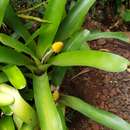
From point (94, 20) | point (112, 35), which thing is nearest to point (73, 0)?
point (94, 20)

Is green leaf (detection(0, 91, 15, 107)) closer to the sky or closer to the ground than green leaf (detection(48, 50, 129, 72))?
closer to the sky

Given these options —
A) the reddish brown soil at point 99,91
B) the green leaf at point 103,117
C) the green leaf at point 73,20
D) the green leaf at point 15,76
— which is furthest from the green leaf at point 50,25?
the reddish brown soil at point 99,91

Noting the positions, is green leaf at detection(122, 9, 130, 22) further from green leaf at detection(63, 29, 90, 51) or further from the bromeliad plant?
green leaf at detection(63, 29, 90, 51)

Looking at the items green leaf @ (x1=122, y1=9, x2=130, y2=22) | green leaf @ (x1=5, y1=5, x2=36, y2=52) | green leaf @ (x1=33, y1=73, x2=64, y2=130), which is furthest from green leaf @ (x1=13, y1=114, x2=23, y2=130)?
green leaf @ (x1=122, y1=9, x2=130, y2=22)

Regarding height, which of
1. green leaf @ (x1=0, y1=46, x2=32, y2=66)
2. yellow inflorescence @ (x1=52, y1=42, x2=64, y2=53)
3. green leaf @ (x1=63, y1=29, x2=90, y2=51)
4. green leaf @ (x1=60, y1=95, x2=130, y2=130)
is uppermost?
green leaf @ (x1=0, y1=46, x2=32, y2=66)

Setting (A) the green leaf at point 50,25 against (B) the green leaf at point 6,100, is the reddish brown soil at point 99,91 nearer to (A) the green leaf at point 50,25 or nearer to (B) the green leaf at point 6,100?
(A) the green leaf at point 50,25

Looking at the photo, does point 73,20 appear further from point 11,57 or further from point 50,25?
point 11,57

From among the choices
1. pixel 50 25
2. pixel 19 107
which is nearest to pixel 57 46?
pixel 50 25
